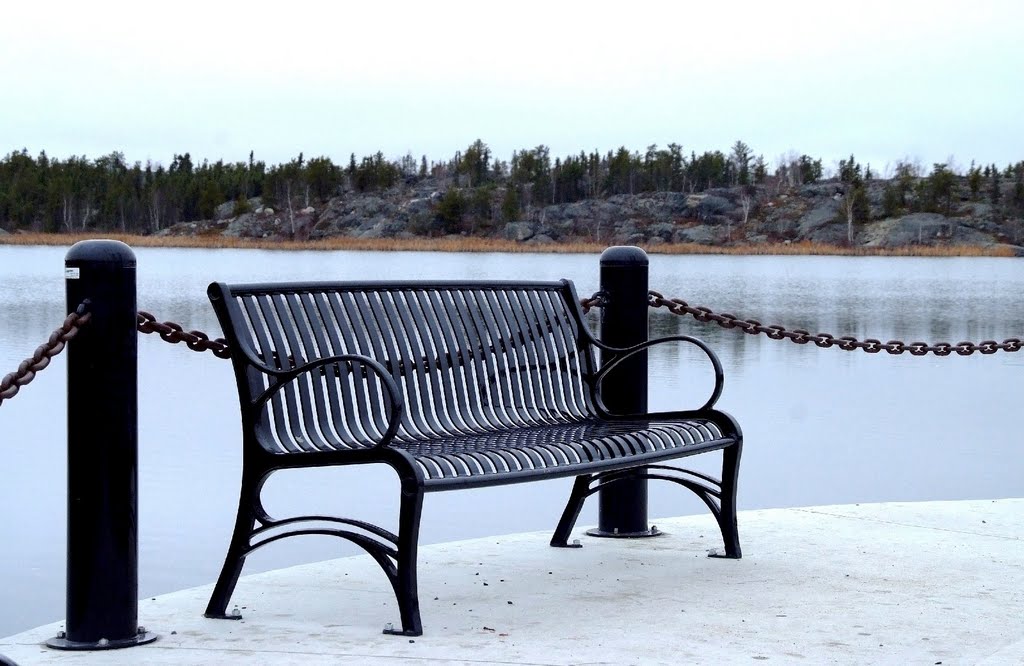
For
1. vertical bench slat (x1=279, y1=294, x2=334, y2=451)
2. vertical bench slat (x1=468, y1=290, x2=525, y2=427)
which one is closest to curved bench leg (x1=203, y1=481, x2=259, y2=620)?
vertical bench slat (x1=279, y1=294, x2=334, y2=451)

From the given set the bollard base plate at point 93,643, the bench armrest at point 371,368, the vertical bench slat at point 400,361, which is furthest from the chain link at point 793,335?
the bollard base plate at point 93,643

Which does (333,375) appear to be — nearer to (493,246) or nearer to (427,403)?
(427,403)

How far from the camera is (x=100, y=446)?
12.4 ft

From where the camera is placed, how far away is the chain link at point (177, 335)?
14.0ft

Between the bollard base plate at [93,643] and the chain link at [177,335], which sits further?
the chain link at [177,335]

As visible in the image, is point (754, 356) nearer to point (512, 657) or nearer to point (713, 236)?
point (512, 657)

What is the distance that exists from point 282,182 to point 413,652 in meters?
94.5

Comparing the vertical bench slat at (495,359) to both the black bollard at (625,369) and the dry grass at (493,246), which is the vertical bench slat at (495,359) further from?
the dry grass at (493,246)

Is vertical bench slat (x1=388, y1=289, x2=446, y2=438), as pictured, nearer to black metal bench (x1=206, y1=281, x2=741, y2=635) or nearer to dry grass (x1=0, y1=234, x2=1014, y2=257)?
black metal bench (x1=206, y1=281, x2=741, y2=635)

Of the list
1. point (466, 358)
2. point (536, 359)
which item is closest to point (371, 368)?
point (466, 358)

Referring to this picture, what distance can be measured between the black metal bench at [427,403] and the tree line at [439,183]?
73831 mm

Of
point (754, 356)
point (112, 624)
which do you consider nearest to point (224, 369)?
point (754, 356)

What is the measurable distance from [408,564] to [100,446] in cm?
89

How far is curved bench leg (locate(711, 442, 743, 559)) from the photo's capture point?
→ 5.07 meters
